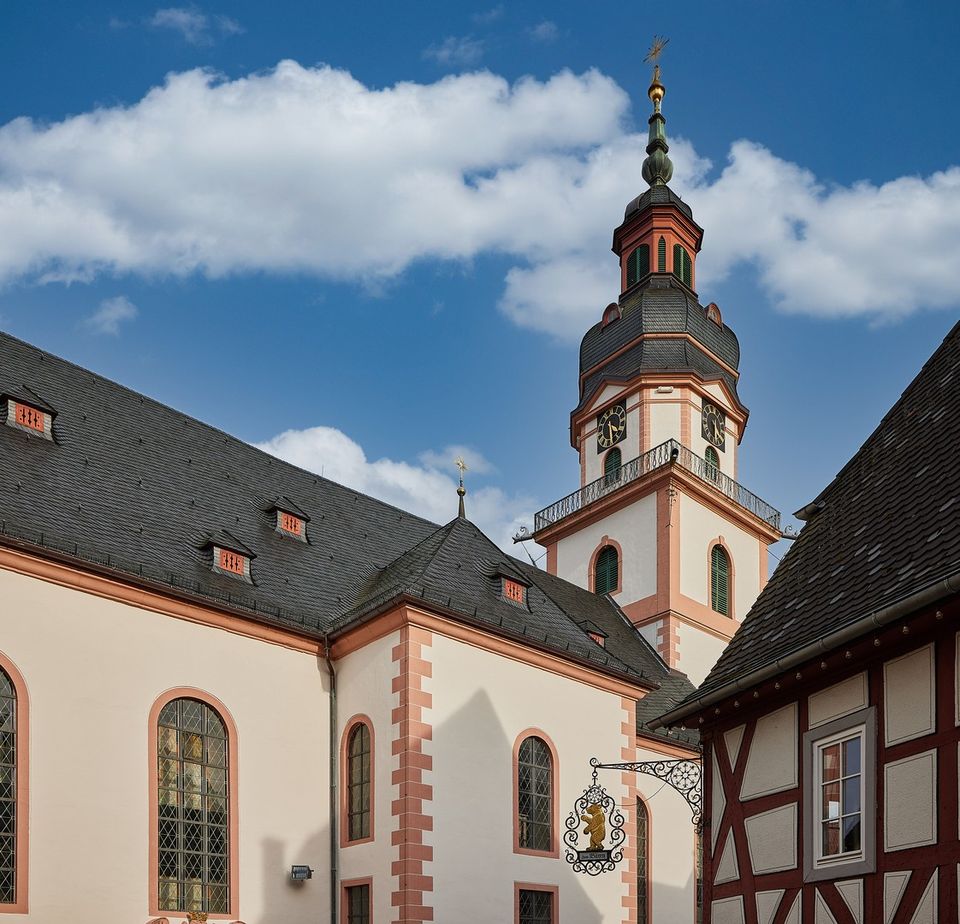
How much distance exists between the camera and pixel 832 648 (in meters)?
9.19

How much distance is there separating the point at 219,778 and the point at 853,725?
9115mm

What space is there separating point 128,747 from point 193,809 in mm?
1275

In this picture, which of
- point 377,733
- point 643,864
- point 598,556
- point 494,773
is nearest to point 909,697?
point 494,773

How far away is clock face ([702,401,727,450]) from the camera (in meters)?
30.1

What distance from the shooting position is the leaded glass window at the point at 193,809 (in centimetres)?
1446

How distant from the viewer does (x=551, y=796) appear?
686 inches

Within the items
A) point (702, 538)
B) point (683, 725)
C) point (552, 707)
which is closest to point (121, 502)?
point (552, 707)

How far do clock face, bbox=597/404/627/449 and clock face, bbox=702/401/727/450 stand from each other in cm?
205

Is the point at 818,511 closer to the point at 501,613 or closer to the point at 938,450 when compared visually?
the point at 938,450

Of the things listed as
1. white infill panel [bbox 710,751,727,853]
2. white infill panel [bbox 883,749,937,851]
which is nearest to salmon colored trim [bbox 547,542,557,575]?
white infill panel [bbox 710,751,727,853]

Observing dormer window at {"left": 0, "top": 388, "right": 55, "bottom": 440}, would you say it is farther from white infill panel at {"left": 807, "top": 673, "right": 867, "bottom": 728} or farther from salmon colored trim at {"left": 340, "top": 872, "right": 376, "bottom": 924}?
white infill panel at {"left": 807, "top": 673, "right": 867, "bottom": 728}

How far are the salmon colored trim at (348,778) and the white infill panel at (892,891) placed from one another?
8.65 m

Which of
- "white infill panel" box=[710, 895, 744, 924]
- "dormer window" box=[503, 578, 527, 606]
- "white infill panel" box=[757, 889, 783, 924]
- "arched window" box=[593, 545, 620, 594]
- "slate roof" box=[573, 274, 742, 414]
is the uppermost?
"slate roof" box=[573, 274, 742, 414]

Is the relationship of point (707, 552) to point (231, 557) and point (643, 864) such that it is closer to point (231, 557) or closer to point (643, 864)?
point (643, 864)
